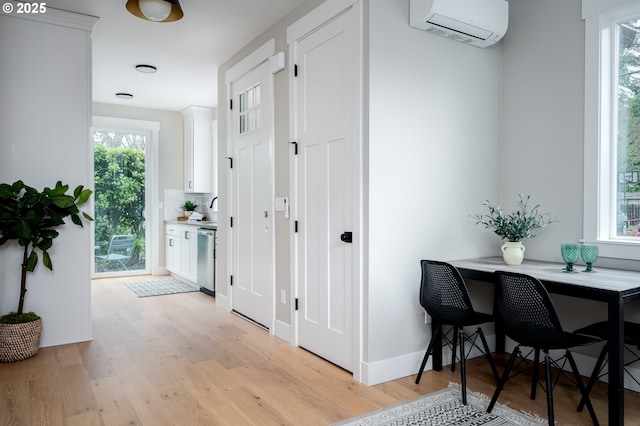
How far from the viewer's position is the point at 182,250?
641 cm

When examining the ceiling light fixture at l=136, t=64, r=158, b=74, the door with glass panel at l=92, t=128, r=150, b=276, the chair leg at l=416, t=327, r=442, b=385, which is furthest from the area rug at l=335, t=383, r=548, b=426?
the door with glass panel at l=92, t=128, r=150, b=276

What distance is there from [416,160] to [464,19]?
94 centimetres

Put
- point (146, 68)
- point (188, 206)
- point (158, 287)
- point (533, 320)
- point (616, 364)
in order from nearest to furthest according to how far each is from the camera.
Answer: point (616, 364)
point (533, 320)
point (146, 68)
point (158, 287)
point (188, 206)

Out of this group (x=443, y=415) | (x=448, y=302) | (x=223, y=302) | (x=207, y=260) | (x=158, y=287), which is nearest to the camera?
(x=443, y=415)

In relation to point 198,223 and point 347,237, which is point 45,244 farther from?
point 198,223

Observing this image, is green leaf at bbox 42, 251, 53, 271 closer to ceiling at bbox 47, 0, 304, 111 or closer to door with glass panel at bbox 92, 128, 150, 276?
ceiling at bbox 47, 0, 304, 111

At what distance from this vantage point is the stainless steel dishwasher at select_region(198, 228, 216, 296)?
17.9 feet

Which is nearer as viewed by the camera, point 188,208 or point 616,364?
point 616,364

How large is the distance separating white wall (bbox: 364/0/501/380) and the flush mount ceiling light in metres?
1.44

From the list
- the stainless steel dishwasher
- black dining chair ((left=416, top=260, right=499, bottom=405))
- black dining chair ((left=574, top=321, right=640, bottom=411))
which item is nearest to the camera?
black dining chair ((left=574, top=321, right=640, bottom=411))

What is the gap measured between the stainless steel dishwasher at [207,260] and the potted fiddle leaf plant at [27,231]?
209cm

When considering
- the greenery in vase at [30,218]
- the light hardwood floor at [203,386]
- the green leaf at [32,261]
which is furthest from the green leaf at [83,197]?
the light hardwood floor at [203,386]

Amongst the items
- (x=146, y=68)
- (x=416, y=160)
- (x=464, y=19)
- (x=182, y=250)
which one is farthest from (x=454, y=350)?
(x=182, y=250)

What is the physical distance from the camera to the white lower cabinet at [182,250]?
19.8 feet
